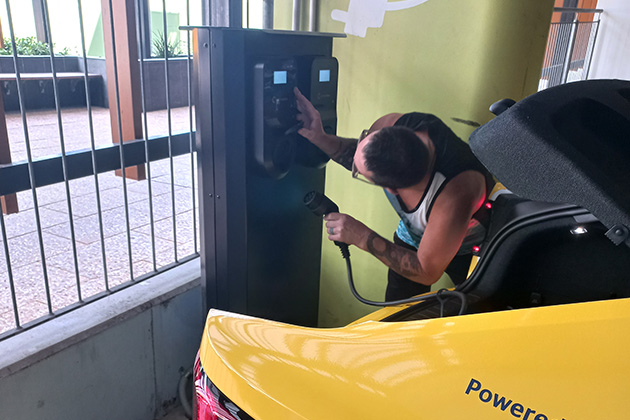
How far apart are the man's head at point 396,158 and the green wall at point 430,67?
1.36ft

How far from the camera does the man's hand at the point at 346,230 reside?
200cm

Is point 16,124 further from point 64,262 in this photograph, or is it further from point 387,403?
point 387,403

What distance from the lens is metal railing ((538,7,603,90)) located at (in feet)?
17.1

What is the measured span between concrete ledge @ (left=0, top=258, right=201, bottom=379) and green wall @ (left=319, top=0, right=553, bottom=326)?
3.10ft

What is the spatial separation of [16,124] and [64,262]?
15.4 ft

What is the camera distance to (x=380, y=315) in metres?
1.43

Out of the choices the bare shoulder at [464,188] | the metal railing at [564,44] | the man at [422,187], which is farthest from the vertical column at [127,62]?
the metal railing at [564,44]

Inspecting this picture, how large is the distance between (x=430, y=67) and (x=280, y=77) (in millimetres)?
766

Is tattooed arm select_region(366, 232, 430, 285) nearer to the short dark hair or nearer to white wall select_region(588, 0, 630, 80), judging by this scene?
the short dark hair

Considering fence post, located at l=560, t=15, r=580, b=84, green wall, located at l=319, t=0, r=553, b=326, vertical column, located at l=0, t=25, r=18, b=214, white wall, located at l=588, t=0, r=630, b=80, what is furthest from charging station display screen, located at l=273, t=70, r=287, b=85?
white wall, located at l=588, t=0, r=630, b=80

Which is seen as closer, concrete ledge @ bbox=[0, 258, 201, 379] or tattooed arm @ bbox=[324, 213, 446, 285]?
concrete ledge @ bbox=[0, 258, 201, 379]

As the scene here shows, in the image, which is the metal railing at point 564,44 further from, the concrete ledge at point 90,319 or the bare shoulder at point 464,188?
the concrete ledge at point 90,319

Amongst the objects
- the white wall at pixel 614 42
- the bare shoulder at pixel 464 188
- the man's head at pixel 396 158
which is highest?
the white wall at pixel 614 42

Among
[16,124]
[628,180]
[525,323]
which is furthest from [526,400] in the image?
[16,124]
